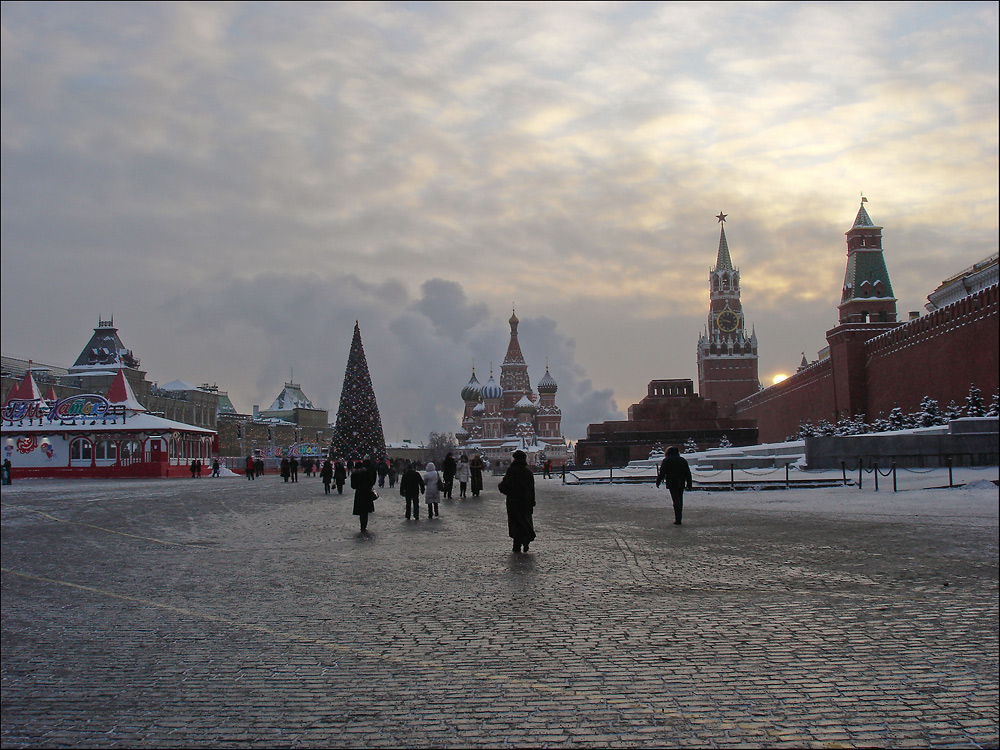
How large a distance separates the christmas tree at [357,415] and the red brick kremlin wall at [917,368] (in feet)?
69.2

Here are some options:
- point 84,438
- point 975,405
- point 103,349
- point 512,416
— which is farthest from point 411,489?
point 512,416

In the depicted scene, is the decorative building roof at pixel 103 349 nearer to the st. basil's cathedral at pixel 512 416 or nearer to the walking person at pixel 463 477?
the st. basil's cathedral at pixel 512 416

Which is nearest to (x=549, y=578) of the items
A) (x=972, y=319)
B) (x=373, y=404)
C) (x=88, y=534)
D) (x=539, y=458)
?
(x=88, y=534)

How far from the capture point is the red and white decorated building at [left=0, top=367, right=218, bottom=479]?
121 feet

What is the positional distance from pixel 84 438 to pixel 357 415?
11.5 meters

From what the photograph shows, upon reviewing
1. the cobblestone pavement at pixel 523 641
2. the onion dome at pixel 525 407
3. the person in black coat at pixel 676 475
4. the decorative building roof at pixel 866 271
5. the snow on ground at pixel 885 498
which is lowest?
the cobblestone pavement at pixel 523 641

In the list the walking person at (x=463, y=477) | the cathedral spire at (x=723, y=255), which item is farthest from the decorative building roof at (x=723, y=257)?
the walking person at (x=463, y=477)

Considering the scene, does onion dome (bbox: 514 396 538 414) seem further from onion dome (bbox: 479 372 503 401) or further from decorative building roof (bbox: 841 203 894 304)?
decorative building roof (bbox: 841 203 894 304)

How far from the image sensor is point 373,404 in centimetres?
3903

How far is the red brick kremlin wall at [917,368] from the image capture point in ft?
92.2

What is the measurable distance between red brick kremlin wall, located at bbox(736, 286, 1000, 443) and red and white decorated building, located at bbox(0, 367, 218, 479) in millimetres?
29973

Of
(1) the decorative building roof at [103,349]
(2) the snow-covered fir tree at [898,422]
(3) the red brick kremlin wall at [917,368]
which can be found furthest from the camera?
(1) the decorative building roof at [103,349]

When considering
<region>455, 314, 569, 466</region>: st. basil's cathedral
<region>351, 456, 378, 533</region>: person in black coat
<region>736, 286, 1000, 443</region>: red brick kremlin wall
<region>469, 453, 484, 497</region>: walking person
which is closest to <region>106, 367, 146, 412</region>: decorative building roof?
<region>469, 453, 484, 497</region>: walking person

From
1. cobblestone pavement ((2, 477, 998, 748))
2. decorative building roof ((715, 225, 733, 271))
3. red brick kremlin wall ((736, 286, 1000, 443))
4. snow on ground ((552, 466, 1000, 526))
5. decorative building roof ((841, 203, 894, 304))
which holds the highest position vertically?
decorative building roof ((715, 225, 733, 271))
